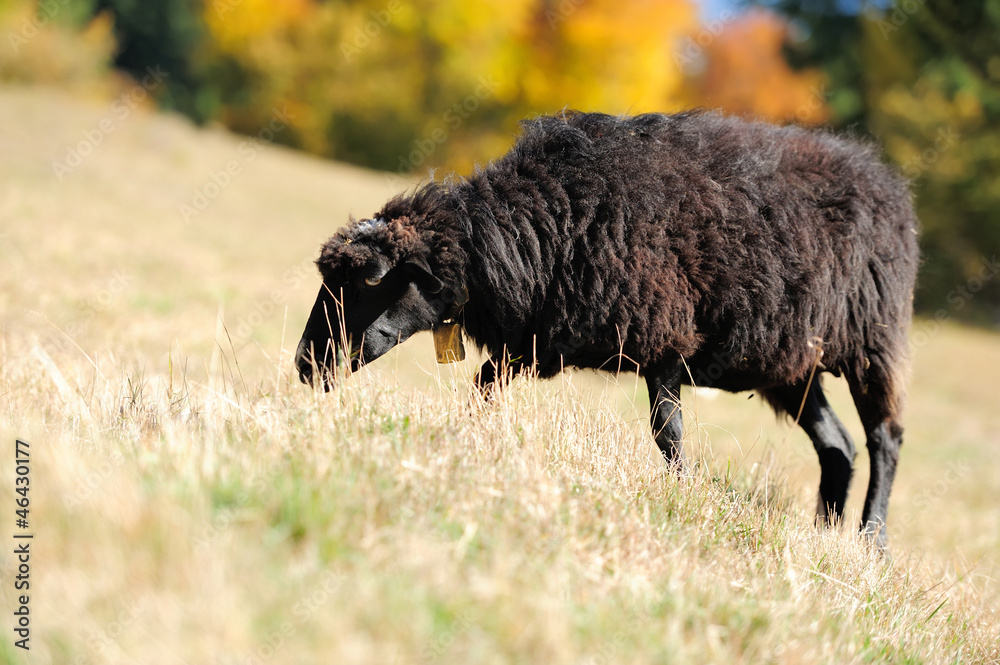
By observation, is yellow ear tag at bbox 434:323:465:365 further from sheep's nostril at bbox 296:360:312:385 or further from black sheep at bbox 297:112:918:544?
sheep's nostril at bbox 296:360:312:385

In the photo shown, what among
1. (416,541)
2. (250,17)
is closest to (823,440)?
(416,541)

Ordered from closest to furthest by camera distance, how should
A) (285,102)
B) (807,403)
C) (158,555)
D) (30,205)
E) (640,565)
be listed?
(158,555) → (640,565) → (807,403) → (30,205) → (285,102)

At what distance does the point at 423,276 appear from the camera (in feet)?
15.2

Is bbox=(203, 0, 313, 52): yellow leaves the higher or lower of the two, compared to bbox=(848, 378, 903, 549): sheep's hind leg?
higher

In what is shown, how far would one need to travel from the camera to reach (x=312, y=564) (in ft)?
8.27

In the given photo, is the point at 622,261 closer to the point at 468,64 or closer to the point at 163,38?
the point at 468,64

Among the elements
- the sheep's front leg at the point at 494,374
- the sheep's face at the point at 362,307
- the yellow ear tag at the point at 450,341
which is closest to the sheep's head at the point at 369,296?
the sheep's face at the point at 362,307

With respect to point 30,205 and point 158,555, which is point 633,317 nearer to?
point 158,555

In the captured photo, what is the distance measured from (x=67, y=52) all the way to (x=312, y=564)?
128 feet

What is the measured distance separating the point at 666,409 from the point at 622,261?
3.05 ft

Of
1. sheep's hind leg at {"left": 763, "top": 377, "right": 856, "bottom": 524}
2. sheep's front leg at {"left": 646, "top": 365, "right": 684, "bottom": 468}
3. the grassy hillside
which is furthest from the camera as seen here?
sheep's hind leg at {"left": 763, "top": 377, "right": 856, "bottom": 524}

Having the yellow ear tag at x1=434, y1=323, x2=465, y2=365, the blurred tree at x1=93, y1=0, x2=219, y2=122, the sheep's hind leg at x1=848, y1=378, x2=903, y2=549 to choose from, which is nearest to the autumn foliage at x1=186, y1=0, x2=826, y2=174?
the blurred tree at x1=93, y1=0, x2=219, y2=122

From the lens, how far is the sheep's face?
4.60 m

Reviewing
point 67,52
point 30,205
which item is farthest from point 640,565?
point 67,52
